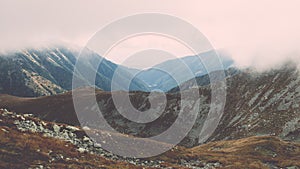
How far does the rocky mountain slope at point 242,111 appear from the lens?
436ft

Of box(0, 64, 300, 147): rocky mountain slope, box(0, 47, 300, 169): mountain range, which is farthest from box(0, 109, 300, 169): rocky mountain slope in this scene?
box(0, 64, 300, 147): rocky mountain slope

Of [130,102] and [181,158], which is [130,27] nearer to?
[181,158]


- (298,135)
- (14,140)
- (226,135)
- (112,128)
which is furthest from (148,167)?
(112,128)

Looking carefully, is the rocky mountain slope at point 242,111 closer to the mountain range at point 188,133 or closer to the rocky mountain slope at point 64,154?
the mountain range at point 188,133

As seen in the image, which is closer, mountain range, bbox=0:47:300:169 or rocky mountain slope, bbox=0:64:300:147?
mountain range, bbox=0:47:300:169

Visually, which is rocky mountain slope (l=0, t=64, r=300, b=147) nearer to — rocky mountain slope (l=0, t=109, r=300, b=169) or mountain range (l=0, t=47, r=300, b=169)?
mountain range (l=0, t=47, r=300, b=169)

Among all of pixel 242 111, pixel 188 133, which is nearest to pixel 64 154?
pixel 188 133

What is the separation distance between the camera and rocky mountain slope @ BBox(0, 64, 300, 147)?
436 feet

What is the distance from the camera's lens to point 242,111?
524 feet

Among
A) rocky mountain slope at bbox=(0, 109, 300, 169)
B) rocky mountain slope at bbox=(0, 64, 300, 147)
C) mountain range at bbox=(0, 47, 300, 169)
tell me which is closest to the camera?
rocky mountain slope at bbox=(0, 109, 300, 169)

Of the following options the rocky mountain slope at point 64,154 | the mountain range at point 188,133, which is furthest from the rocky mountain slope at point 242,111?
the rocky mountain slope at point 64,154

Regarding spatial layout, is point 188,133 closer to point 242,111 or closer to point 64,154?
point 242,111

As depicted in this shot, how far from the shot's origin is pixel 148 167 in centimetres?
4359

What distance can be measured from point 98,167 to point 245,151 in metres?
47.6
